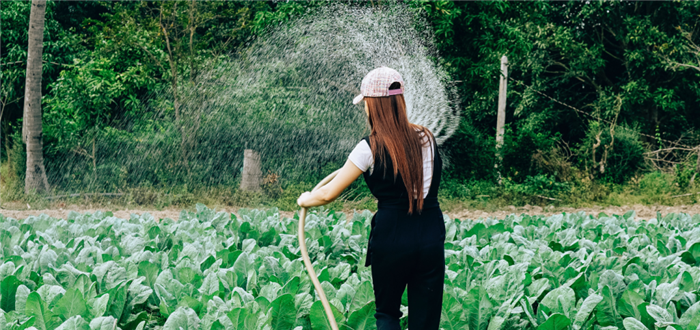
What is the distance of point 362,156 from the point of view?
7.85 ft

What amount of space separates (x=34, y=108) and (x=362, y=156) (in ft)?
41.0

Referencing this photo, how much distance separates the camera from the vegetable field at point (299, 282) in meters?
2.73

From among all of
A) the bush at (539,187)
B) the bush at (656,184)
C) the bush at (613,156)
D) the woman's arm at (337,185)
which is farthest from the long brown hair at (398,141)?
the bush at (613,156)

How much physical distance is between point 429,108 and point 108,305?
36.9 ft

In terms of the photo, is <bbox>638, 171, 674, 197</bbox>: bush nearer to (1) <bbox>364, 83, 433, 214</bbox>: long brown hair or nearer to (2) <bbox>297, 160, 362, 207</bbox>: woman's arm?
(1) <bbox>364, 83, 433, 214</bbox>: long brown hair

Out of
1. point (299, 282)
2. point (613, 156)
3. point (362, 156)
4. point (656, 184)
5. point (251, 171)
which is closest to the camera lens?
point (362, 156)

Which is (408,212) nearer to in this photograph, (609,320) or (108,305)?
(609,320)

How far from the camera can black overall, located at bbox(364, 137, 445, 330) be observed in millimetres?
2449

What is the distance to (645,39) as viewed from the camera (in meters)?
19.7

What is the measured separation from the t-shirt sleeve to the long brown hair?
0.07ft

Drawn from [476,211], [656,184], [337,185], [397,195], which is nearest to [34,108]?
[476,211]

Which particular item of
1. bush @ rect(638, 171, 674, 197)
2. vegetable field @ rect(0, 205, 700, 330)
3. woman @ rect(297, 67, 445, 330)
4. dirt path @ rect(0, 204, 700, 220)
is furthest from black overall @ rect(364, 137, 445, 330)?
bush @ rect(638, 171, 674, 197)

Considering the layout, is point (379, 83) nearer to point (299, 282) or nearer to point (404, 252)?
point (404, 252)

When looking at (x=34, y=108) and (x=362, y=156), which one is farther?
(x=34, y=108)
